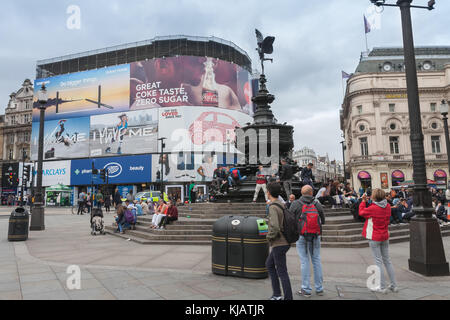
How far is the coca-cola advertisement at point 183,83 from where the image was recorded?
4462cm

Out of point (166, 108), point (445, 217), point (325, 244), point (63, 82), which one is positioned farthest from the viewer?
point (63, 82)

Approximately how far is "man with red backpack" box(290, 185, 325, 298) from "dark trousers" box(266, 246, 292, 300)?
490 mm

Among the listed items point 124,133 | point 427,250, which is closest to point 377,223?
point 427,250

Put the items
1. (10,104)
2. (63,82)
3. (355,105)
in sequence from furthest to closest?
1. (10,104)
2. (63,82)
3. (355,105)

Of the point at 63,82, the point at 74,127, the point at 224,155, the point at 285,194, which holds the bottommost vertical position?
the point at 285,194

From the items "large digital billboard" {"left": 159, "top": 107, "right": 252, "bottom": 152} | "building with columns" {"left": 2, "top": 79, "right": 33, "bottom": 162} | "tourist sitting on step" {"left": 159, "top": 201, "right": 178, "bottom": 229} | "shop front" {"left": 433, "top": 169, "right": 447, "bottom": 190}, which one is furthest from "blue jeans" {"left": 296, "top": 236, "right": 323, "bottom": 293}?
"building with columns" {"left": 2, "top": 79, "right": 33, "bottom": 162}

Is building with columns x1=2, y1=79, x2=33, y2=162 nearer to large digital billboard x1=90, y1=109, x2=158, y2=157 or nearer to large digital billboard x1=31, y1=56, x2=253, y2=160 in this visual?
large digital billboard x1=31, y1=56, x2=253, y2=160

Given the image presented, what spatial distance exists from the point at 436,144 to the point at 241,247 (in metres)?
50.4

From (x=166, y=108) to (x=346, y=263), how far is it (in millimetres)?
40430

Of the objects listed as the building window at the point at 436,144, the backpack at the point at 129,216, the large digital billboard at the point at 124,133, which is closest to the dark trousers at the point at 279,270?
the backpack at the point at 129,216

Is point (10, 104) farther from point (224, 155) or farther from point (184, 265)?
point (184, 265)

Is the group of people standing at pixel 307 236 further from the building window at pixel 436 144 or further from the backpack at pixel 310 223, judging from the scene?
the building window at pixel 436 144
